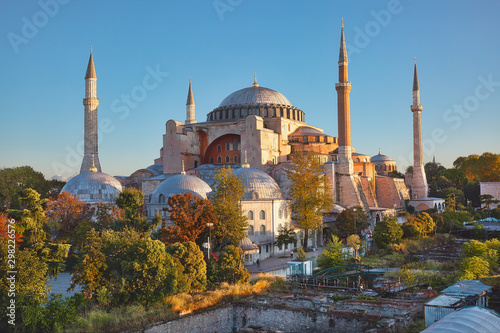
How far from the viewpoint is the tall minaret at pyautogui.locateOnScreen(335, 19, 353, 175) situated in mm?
33031

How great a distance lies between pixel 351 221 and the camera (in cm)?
2770

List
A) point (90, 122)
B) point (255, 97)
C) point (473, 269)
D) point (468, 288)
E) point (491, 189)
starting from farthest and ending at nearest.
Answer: point (491, 189) → point (255, 97) → point (90, 122) → point (473, 269) → point (468, 288)

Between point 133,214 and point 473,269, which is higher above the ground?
point 133,214

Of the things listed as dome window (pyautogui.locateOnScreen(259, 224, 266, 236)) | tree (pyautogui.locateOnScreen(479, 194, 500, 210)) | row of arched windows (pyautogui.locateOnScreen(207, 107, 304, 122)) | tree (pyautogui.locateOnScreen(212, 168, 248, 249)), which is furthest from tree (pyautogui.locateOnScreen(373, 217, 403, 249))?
tree (pyautogui.locateOnScreen(479, 194, 500, 210))

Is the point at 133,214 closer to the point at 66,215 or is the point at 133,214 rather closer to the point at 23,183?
the point at 66,215

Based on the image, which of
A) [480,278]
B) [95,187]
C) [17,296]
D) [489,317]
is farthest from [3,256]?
[95,187]

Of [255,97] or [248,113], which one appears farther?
[255,97]

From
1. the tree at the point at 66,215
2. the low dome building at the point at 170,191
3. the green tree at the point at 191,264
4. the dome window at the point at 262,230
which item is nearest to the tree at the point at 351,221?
the dome window at the point at 262,230

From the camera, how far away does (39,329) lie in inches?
472

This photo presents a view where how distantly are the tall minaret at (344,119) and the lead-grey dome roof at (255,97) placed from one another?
5710 mm

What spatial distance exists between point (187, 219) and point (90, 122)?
16.4 metres

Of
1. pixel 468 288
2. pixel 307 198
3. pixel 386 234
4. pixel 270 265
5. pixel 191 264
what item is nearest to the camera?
pixel 468 288

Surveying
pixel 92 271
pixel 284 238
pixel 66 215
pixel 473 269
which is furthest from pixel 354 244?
pixel 66 215

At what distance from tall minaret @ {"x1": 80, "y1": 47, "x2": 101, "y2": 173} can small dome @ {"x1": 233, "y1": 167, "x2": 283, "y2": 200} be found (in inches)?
457
